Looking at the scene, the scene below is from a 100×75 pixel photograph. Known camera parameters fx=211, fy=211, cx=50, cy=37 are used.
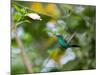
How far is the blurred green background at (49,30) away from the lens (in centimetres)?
233

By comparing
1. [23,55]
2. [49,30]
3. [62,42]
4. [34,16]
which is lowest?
[23,55]

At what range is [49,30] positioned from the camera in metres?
2.45

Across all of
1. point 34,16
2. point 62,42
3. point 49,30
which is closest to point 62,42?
point 62,42

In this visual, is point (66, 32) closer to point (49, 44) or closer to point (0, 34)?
point (49, 44)

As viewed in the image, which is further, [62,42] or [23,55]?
[62,42]

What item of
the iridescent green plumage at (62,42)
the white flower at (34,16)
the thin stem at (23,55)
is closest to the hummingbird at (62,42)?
the iridescent green plumage at (62,42)

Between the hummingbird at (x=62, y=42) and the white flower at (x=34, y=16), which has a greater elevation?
the white flower at (x=34, y=16)

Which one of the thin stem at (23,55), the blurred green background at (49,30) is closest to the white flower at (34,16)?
the blurred green background at (49,30)

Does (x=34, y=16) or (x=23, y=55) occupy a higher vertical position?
(x=34, y=16)

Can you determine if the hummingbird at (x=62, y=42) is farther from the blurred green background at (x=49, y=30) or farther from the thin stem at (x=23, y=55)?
the thin stem at (x=23, y=55)

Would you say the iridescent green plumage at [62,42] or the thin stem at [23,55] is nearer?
the thin stem at [23,55]

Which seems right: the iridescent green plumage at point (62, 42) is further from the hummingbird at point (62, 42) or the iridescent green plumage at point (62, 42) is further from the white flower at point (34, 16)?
the white flower at point (34, 16)

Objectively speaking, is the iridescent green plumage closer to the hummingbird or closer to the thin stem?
the hummingbird

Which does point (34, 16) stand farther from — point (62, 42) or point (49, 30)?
point (62, 42)
